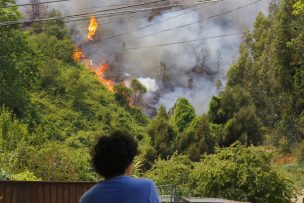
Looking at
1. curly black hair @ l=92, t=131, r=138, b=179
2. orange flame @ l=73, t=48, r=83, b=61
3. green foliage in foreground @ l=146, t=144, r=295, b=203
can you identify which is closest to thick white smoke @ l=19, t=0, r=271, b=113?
orange flame @ l=73, t=48, r=83, b=61

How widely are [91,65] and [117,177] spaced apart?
2183 inches

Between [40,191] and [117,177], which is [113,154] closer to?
[117,177]

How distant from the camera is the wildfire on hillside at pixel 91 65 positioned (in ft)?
180

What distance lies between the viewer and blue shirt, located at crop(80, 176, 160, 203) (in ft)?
10.9

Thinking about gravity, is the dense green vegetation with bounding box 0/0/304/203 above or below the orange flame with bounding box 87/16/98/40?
below

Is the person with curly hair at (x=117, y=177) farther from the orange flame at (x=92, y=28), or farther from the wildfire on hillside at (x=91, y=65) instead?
the orange flame at (x=92, y=28)

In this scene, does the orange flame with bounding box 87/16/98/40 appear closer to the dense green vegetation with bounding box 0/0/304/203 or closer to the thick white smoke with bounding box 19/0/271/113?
the thick white smoke with bounding box 19/0/271/113

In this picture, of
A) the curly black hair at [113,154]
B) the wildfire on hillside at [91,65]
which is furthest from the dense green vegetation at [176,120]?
the curly black hair at [113,154]

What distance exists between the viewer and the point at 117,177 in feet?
11.2

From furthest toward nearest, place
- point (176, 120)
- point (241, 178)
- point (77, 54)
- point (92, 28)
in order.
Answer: point (92, 28) → point (77, 54) → point (176, 120) → point (241, 178)

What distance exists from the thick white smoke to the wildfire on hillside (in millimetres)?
1005

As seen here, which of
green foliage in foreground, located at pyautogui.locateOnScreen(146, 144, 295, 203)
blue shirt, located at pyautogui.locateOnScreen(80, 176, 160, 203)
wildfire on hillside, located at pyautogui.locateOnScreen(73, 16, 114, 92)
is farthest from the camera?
wildfire on hillside, located at pyautogui.locateOnScreen(73, 16, 114, 92)

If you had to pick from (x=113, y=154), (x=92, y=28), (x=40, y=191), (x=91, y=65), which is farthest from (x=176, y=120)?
(x=113, y=154)

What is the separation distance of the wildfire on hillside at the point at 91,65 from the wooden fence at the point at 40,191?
39138mm
